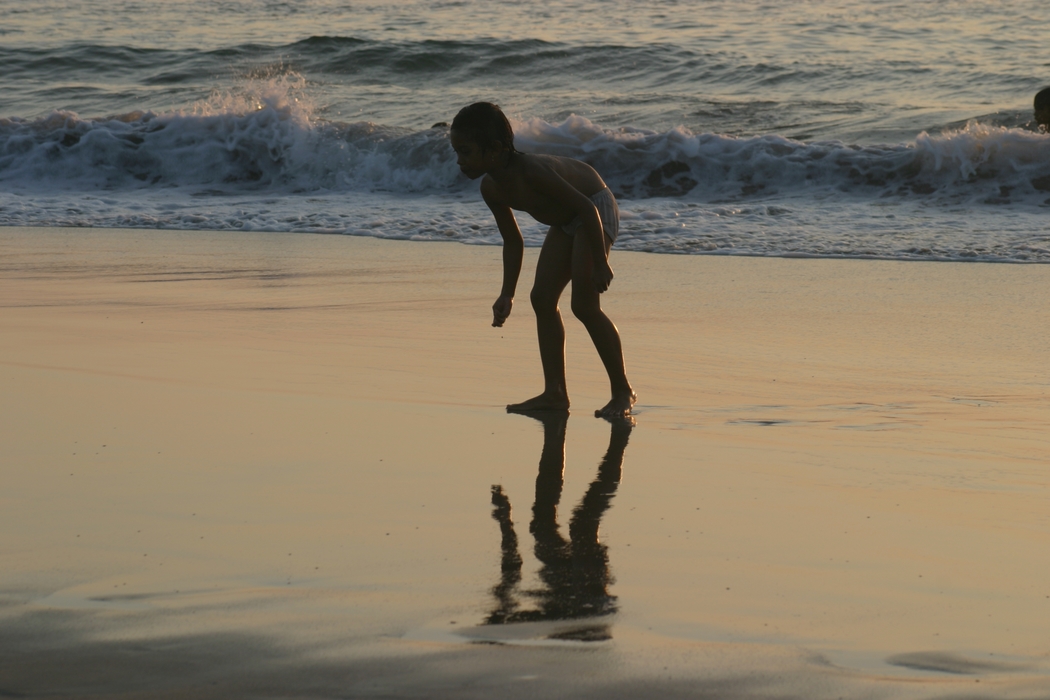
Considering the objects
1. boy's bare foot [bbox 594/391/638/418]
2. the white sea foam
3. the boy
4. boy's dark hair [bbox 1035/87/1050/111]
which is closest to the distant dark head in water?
boy's dark hair [bbox 1035/87/1050/111]

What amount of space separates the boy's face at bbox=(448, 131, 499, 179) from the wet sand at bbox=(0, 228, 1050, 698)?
88 cm

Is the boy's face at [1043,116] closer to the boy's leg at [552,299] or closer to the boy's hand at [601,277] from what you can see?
the boy's leg at [552,299]

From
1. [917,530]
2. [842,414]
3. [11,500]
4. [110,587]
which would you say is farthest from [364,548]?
[842,414]

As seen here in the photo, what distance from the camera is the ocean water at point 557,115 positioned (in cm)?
1119

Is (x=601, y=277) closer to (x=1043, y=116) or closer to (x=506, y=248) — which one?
(x=506, y=248)

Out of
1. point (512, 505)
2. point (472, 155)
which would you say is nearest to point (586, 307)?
point (472, 155)

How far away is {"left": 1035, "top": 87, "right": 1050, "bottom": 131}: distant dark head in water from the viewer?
14.5 meters

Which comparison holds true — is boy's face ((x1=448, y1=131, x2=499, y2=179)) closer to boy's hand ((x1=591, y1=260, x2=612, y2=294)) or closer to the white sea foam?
boy's hand ((x1=591, y1=260, x2=612, y2=294))

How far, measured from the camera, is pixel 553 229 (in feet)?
15.0

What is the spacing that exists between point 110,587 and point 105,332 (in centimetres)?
347

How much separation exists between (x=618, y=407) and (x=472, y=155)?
1052mm

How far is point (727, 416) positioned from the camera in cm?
436

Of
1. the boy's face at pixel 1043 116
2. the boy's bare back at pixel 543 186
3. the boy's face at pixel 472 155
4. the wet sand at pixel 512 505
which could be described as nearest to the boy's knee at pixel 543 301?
the boy's bare back at pixel 543 186

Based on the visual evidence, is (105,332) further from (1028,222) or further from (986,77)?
(986,77)
